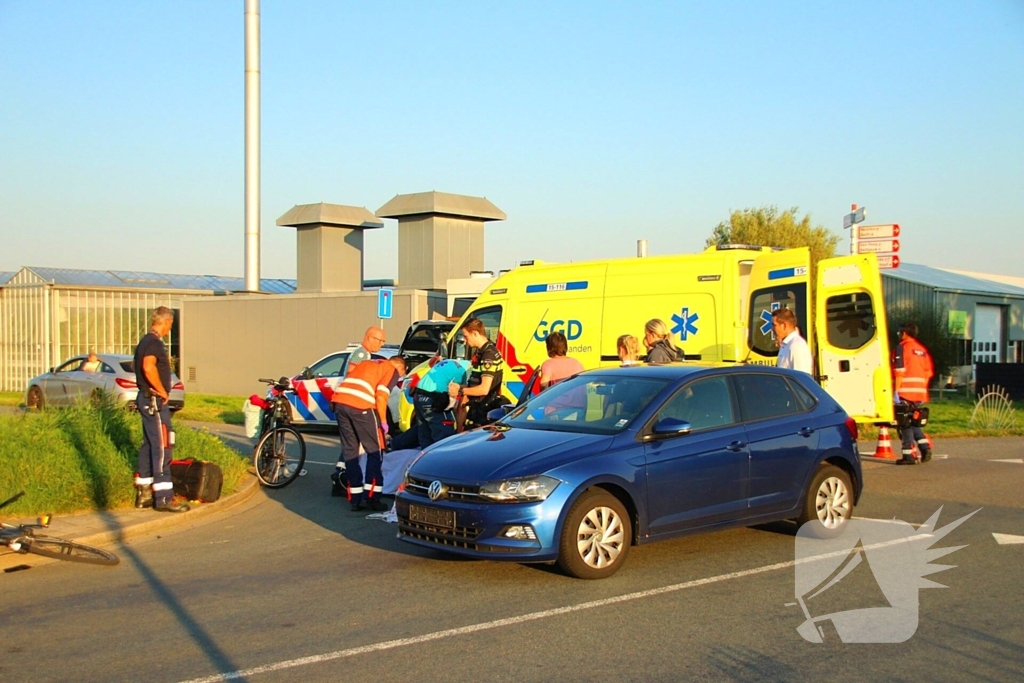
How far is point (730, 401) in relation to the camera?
27.7ft

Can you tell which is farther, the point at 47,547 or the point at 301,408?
the point at 301,408

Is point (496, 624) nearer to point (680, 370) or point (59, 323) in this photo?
point (680, 370)

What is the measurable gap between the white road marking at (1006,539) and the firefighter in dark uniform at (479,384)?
206 inches

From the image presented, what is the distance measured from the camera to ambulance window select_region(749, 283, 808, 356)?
12.5 meters

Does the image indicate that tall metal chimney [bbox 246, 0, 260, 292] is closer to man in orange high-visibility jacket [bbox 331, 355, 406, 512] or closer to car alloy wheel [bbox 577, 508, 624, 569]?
man in orange high-visibility jacket [bbox 331, 355, 406, 512]

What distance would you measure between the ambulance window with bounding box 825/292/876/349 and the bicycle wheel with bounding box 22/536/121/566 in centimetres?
869

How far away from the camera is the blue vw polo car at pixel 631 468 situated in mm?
7113

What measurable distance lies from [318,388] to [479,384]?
7.74m

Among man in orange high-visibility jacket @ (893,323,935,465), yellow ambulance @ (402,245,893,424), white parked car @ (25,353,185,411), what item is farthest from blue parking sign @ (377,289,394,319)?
man in orange high-visibility jacket @ (893,323,935,465)

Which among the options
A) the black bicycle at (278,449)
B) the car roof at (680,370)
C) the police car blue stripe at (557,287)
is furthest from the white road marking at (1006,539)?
the black bicycle at (278,449)

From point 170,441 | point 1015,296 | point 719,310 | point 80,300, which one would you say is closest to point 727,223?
point 1015,296

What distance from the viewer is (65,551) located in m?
7.93

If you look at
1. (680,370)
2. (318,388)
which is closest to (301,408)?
(318,388)

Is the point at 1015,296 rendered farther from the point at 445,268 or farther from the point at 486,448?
the point at 486,448
